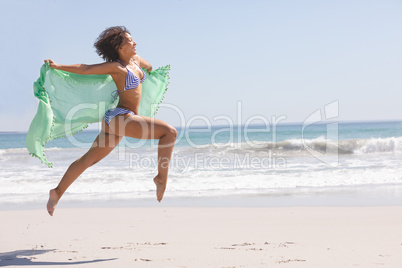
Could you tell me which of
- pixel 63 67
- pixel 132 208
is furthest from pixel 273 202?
pixel 63 67

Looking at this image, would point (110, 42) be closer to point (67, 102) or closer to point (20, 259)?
point (67, 102)

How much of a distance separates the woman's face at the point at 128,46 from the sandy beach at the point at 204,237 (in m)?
2.05

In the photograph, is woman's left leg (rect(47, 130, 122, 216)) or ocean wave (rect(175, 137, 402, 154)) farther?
ocean wave (rect(175, 137, 402, 154))

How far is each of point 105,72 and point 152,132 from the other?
2.51ft

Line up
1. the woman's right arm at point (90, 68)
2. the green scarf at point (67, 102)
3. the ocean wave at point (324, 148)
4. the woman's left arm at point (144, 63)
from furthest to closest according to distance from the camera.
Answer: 1. the ocean wave at point (324, 148)
2. the woman's left arm at point (144, 63)
3. the green scarf at point (67, 102)
4. the woman's right arm at point (90, 68)

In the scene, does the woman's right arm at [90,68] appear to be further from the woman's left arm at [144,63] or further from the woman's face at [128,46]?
the woman's left arm at [144,63]

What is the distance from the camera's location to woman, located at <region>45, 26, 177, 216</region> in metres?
4.54

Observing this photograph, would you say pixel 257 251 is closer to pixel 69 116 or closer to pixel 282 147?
pixel 69 116

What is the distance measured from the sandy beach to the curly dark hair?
79.8 inches

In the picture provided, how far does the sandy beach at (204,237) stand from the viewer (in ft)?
14.0

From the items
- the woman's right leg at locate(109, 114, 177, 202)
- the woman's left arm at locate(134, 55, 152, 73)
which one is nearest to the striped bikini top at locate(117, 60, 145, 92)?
the woman's right leg at locate(109, 114, 177, 202)

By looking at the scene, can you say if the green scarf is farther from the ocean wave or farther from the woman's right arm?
the ocean wave

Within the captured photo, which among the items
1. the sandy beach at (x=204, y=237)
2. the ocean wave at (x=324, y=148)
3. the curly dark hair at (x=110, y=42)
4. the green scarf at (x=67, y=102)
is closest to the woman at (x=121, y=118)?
the curly dark hair at (x=110, y=42)

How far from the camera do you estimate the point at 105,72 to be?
4578 millimetres
